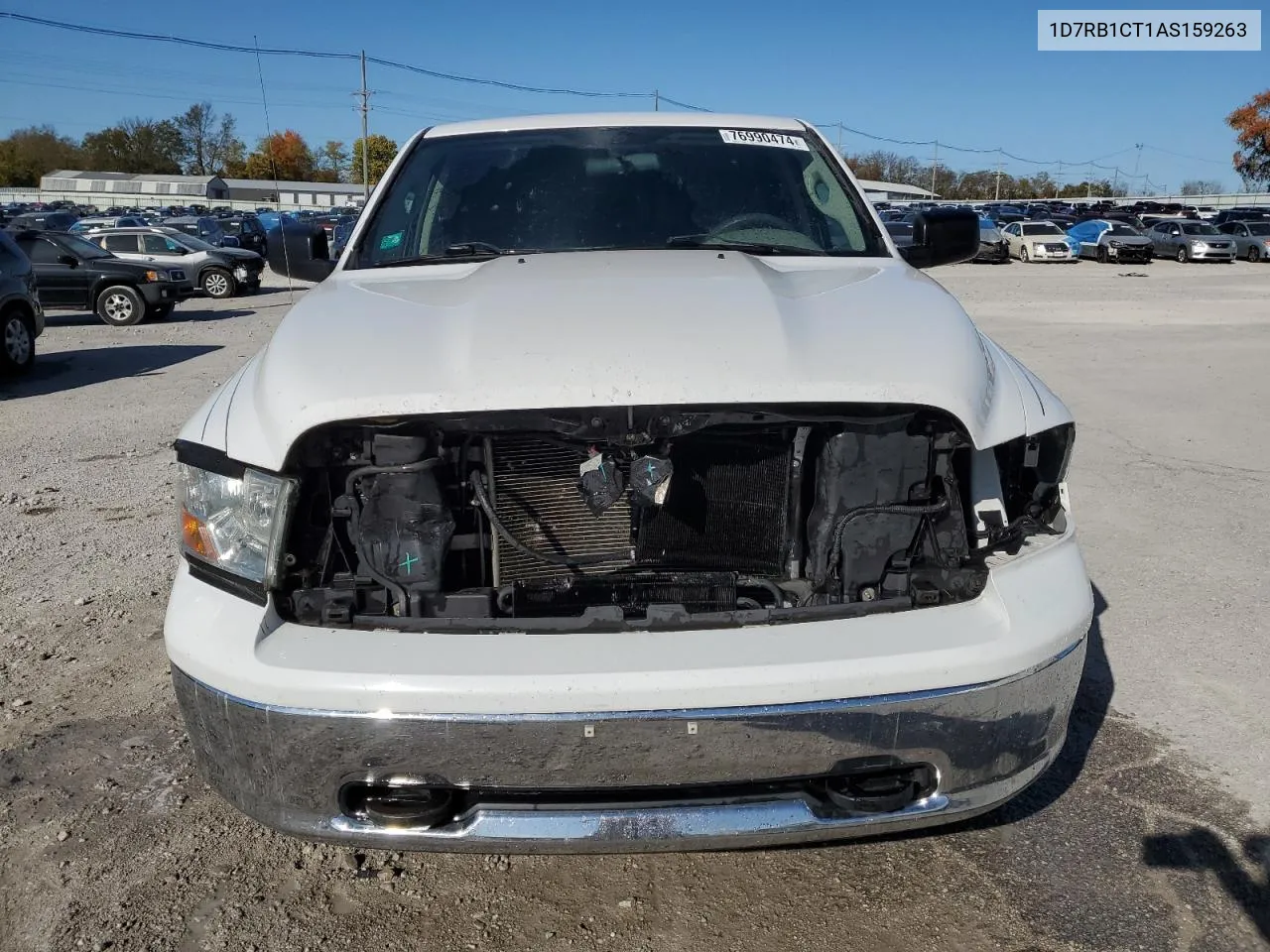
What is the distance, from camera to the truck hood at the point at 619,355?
2123mm

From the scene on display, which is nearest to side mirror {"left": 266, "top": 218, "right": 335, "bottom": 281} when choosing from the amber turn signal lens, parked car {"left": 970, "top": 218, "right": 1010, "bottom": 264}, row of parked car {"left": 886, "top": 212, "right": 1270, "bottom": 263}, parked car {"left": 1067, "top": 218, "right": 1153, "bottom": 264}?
the amber turn signal lens

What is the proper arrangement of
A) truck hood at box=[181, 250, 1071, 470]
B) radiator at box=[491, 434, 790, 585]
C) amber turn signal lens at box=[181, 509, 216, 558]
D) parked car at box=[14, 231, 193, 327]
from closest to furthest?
truck hood at box=[181, 250, 1071, 470] < amber turn signal lens at box=[181, 509, 216, 558] < radiator at box=[491, 434, 790, 585] < parked car at box=[14, 231, 193, 327]


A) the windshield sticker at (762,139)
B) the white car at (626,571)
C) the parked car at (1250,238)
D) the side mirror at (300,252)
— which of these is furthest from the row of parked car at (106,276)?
the parked car at (1250,238)

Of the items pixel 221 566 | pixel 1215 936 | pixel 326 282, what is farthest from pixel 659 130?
pixel 1215 936

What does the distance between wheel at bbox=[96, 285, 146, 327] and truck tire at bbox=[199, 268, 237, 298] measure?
14.2ft

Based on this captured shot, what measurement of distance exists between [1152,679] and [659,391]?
244cm

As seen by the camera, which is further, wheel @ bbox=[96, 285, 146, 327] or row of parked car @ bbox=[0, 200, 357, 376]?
wheel @ bbox=[96, 285, 146, 327]

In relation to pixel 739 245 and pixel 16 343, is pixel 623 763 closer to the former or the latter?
pixel 739 245

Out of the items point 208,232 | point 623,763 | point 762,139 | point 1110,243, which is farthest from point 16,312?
point 1110,243

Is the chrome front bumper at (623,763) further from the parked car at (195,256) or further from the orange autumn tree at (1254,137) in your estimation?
the orange autumn tree at (1254,137)

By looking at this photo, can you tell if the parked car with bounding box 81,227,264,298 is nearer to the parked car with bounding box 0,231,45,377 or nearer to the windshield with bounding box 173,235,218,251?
the windshield with bounding box 173,235,218,251

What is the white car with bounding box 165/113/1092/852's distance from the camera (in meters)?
1.98

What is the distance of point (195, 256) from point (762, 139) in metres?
19.2

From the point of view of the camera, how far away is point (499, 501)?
94.4 inches
